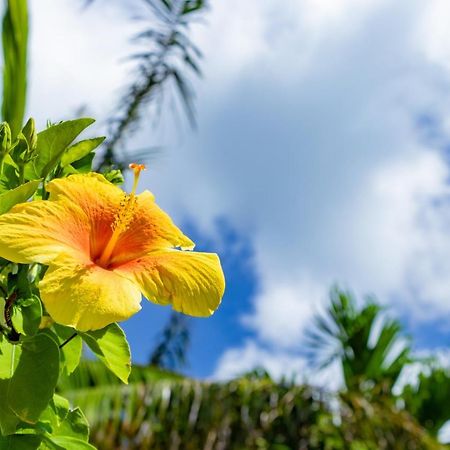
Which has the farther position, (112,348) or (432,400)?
(432,400)

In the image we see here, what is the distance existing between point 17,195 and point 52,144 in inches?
2.7

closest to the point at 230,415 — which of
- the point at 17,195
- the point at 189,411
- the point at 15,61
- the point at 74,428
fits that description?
the point at 189,411

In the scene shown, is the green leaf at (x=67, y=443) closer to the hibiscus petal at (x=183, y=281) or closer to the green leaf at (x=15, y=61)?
the hibiscus petal at (x=183, y=281)

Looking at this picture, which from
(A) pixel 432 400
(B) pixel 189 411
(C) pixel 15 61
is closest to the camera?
(C) pixel 15 61

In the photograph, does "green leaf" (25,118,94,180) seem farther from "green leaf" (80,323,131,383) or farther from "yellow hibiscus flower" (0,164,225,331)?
"green leaf" (80,323,131,383)

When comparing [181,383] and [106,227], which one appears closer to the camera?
[106,227]

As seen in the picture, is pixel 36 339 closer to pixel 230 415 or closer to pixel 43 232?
pixel 43 232

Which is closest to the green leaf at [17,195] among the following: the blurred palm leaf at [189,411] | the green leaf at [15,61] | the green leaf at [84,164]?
the green leaf at [84,164]

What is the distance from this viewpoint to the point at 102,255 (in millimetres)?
578

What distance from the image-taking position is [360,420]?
364 centimetres

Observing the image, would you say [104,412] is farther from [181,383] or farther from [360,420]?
[360,420]

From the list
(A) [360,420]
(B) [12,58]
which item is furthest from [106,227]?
(A) [360,420]

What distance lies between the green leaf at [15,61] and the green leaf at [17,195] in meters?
1.58

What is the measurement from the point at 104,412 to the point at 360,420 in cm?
128
